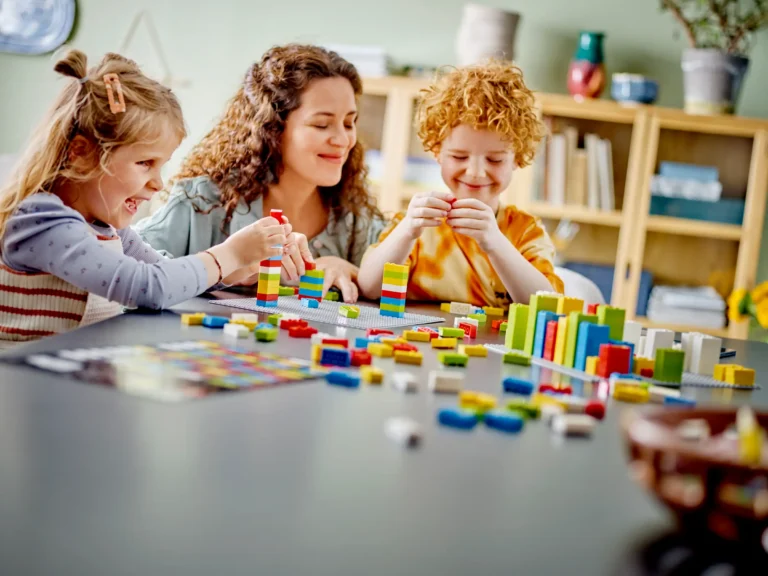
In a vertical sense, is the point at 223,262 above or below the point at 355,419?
above

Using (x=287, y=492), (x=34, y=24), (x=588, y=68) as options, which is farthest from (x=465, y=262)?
(x=34, y=24)

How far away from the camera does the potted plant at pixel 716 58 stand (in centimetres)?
370

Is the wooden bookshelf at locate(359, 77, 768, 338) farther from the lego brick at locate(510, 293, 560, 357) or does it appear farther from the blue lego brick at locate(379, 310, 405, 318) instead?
the lego brick at locate(510, 293, 560, 357)

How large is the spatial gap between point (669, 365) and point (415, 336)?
37 centimetres

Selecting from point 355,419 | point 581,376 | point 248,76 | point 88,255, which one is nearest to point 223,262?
point 88,255

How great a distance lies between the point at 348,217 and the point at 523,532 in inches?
69.7

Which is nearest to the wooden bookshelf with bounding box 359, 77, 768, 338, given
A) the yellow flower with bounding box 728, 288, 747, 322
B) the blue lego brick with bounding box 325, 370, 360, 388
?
the yellow flower with bounding box 728, 288, 747, 322

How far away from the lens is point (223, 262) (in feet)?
4.94

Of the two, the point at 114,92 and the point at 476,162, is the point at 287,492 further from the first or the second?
the point at 476,162

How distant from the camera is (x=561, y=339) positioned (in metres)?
1.22

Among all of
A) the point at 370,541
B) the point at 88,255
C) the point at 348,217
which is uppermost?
the point at 348,217

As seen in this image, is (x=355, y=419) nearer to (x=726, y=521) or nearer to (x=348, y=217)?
(x=726, y=521)

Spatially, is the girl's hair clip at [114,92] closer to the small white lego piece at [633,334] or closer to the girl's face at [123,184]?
the girl's face at [123,184]

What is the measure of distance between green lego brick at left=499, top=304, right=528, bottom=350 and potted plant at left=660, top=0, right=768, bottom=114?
2.78 m
